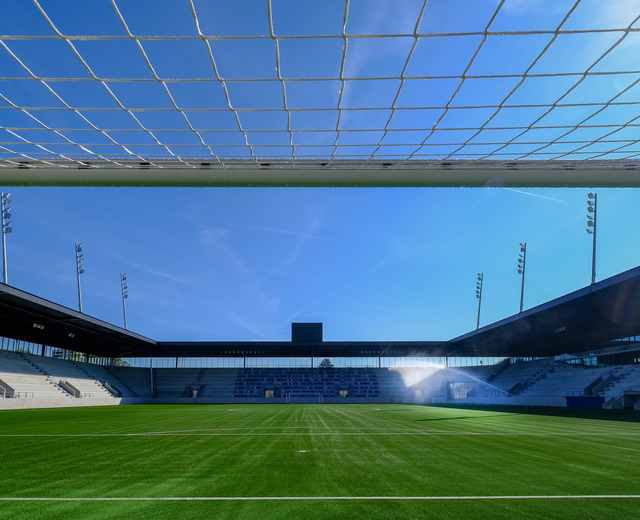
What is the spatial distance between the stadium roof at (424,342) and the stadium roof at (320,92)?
19188mm

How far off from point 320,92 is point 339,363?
5528 cm

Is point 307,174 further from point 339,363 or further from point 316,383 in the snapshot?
point 339,363

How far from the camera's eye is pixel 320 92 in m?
4.08

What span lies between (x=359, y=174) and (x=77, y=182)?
336 centimetres

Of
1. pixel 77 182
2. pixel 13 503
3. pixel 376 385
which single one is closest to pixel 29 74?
pixel 77 182

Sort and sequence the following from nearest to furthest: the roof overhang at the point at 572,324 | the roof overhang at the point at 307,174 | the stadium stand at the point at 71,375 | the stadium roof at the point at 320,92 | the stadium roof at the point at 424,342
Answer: the stadium roof at the point at 320,92 < the roof overhang at the point at 307,174 < the roof overhang at the point at 572,324 < the stadium roof at the point at 424,342 < the stadium stand at the point at 71,375

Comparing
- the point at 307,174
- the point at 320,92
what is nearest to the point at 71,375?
the point at 307,174

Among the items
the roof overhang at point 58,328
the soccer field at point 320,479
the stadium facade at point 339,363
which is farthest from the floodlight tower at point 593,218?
the roof overhang at point 58,328

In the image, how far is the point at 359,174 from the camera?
16.8 feet

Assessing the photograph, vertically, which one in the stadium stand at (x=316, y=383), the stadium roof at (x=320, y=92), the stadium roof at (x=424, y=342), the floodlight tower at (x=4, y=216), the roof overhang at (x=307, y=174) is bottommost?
the stadium stand at (x=316, y=383)

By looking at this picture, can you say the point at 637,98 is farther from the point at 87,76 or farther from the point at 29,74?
the point at 29,74

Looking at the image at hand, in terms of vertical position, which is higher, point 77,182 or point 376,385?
point 77,182

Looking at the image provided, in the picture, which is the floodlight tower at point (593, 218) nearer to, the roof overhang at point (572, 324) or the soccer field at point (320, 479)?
the roof overhang at point (572, 324)

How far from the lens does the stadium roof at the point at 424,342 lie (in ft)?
84.8
